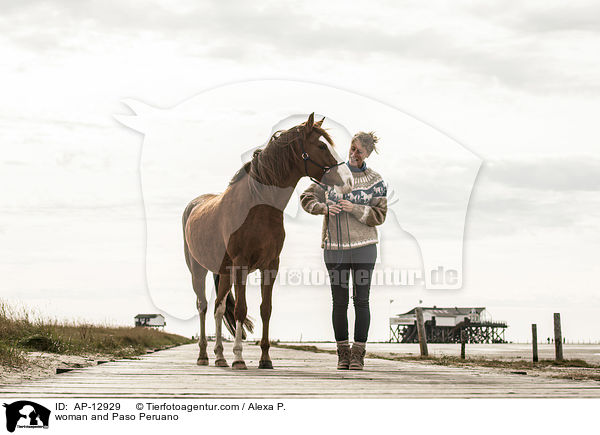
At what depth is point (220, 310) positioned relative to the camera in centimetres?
856

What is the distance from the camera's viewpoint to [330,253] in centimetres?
699

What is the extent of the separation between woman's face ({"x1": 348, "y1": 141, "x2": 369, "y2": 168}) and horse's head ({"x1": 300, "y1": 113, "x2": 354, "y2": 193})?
36 centimetres

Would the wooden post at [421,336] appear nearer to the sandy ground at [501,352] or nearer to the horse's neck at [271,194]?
the sandy ground at [501,352]

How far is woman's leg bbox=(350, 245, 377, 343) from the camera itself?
22.6ft

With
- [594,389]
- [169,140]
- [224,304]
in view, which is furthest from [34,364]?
[594,389]

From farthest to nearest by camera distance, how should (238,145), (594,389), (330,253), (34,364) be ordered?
(34,364)
(238,145)
(330,253)
(594,389)

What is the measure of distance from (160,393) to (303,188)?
3.19m

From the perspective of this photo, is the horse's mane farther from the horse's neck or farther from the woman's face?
the woman's face

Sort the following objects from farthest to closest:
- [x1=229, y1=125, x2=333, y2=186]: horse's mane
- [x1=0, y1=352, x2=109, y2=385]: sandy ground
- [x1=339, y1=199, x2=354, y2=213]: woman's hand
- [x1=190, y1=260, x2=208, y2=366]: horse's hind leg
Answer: [x1=190, y1=260, x2=208, y2=366]: horse's hind leg
[x1=229, y1=125, x2=333, y2=186]: horse's mane
[x1=339, y1=199, x2=354, y2=213]: woman's hand
[x1=0, y1=352, x2=109, y2=385]: sandy ground

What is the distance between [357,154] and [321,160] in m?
0.52

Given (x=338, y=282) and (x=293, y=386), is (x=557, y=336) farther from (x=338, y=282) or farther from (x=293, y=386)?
(x=293, y=386)
